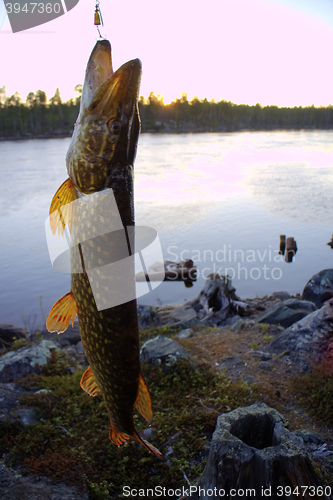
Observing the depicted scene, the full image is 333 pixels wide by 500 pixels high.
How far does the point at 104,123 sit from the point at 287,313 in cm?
723

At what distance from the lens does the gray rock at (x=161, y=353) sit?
598cm

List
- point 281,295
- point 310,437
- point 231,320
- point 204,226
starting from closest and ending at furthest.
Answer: point 310,437 → point 231,320 → point 281,295 → point 204,226

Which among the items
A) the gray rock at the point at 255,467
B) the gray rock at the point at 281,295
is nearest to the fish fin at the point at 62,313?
the gray rock at the point at 255,467

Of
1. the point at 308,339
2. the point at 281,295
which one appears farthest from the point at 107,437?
the point at 281,295

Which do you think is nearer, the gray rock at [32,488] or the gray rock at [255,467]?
the gray rock at [255,467]

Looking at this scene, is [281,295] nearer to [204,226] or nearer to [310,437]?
[204,226]

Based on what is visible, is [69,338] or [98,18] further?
[69,338]

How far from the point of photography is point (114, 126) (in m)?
2.26

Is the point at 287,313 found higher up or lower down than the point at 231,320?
higher up

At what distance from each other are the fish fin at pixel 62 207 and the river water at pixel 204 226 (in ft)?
26.9

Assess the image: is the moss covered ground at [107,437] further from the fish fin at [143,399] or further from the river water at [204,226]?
the river water at [204,226]

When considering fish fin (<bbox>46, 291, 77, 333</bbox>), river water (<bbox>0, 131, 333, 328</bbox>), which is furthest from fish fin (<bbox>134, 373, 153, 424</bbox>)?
river water (<bbox>0, 131, 333, 328</bbox>)

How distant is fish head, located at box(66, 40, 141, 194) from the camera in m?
2.16

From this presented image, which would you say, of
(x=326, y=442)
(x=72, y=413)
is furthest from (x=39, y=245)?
(x=326, y=442)
